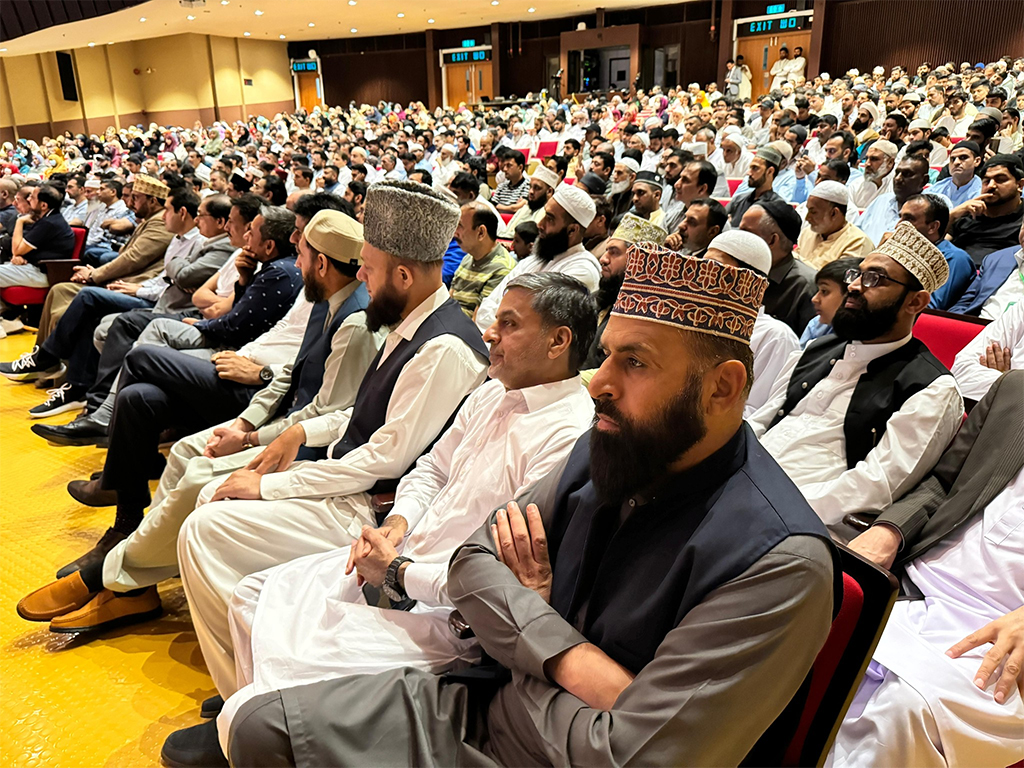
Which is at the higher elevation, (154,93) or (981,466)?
(154,93)

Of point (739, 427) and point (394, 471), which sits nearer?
point (739, 427)

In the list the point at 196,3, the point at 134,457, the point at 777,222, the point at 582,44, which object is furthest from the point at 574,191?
the point at 582,44

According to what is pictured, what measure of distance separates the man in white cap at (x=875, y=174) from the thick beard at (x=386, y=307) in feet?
18.0

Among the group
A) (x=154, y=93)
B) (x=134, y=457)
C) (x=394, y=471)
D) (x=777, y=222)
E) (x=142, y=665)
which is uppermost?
(x=154, y=93)

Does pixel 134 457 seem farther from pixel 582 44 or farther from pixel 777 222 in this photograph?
pixel 582 44

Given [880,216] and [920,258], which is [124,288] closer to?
[920,258]

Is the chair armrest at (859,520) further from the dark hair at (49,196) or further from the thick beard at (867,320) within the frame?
the dark hair at (49,196)

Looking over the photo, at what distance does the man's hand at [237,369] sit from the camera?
Answer: 2.97 m

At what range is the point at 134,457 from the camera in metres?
2.73

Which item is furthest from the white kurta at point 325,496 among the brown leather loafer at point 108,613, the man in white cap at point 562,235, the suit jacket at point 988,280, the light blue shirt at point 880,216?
the light blue shirt at point 880,216

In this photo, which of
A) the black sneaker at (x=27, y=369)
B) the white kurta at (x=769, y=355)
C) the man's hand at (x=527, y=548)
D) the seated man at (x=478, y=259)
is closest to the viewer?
the man's hand at (x=527, y=548)

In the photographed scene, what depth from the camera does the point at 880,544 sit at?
1.76 meters

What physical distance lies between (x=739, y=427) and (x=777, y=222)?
2.81 m

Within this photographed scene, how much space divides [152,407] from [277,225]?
3.60 feet
